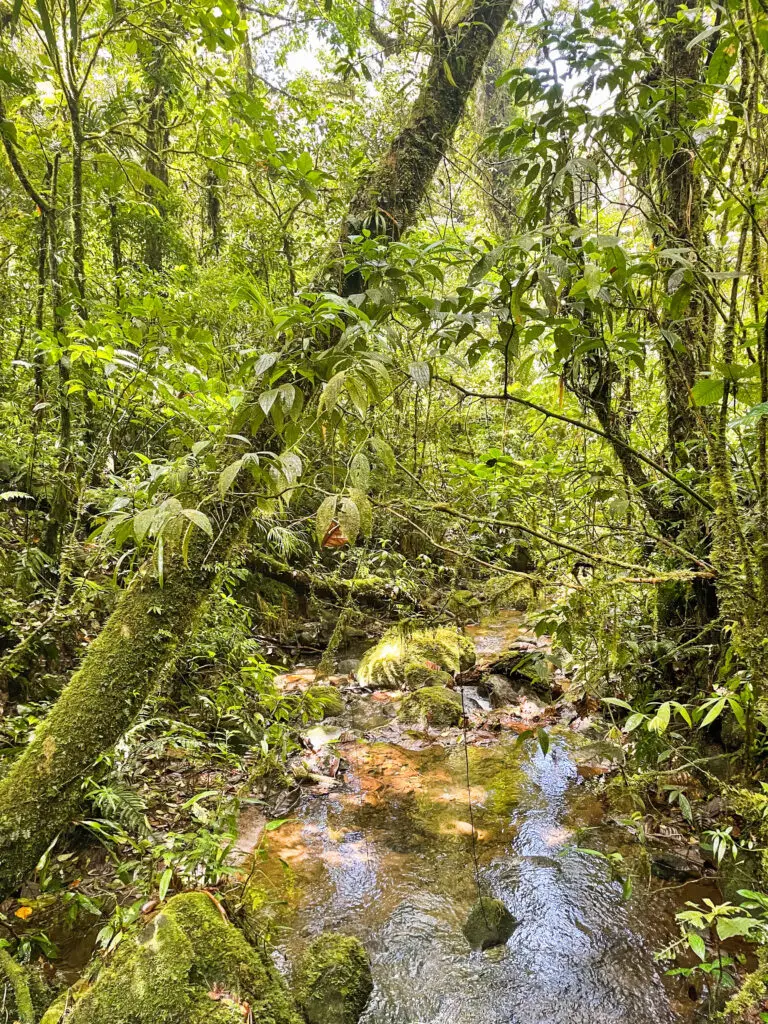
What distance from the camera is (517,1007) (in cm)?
237

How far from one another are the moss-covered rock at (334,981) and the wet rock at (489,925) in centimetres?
56

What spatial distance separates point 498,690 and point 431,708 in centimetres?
78

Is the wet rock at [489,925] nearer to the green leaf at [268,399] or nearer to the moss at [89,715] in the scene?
the moss at [89,715]

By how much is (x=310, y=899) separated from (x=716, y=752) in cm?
247

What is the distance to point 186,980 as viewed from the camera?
1899mm

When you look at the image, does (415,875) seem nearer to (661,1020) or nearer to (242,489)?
(661,1020)

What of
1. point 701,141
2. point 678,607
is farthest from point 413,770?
point 701,141

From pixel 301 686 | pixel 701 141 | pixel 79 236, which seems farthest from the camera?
pixel 301 686

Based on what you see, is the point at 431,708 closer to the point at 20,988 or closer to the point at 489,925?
the point at 489,925

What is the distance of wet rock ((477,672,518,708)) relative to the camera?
5.43 meters

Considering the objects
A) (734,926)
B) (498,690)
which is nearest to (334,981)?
(734,926)

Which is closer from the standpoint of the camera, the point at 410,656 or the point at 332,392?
the point at 332,392

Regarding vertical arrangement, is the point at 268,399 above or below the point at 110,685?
above

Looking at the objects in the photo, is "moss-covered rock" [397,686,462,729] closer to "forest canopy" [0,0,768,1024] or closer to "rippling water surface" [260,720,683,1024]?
"rippling water surface" [260,720,683,1024]
